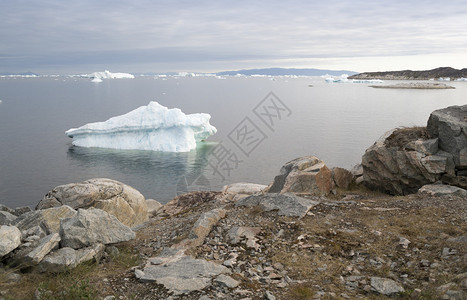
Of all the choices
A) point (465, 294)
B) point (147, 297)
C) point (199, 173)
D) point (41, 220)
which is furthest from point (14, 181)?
point (465, 294)

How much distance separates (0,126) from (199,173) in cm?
3821

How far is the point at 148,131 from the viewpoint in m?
37.3

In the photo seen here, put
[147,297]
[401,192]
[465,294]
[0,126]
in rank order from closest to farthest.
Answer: [465,294]
[147,297]
[401,192]
[0,126]

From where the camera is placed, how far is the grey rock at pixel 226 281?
6.07m

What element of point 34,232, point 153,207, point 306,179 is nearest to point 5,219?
point 34,232

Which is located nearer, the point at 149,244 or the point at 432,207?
the point at 149,244

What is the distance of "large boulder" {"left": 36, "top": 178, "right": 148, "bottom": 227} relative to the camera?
49.5ft

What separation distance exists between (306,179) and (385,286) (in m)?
7.07

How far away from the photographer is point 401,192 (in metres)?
13.7

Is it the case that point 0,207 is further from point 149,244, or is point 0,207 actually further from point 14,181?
point 14,181

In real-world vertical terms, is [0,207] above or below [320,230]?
below

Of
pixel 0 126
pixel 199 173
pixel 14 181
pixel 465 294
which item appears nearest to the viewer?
pixel 465 294

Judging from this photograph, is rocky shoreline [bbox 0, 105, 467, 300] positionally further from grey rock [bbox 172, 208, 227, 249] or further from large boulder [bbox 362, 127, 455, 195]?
large boulder [bbox 362, 127, 455, 195]

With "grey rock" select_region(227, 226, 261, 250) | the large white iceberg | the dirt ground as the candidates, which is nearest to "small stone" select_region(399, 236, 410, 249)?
the dirt ground
